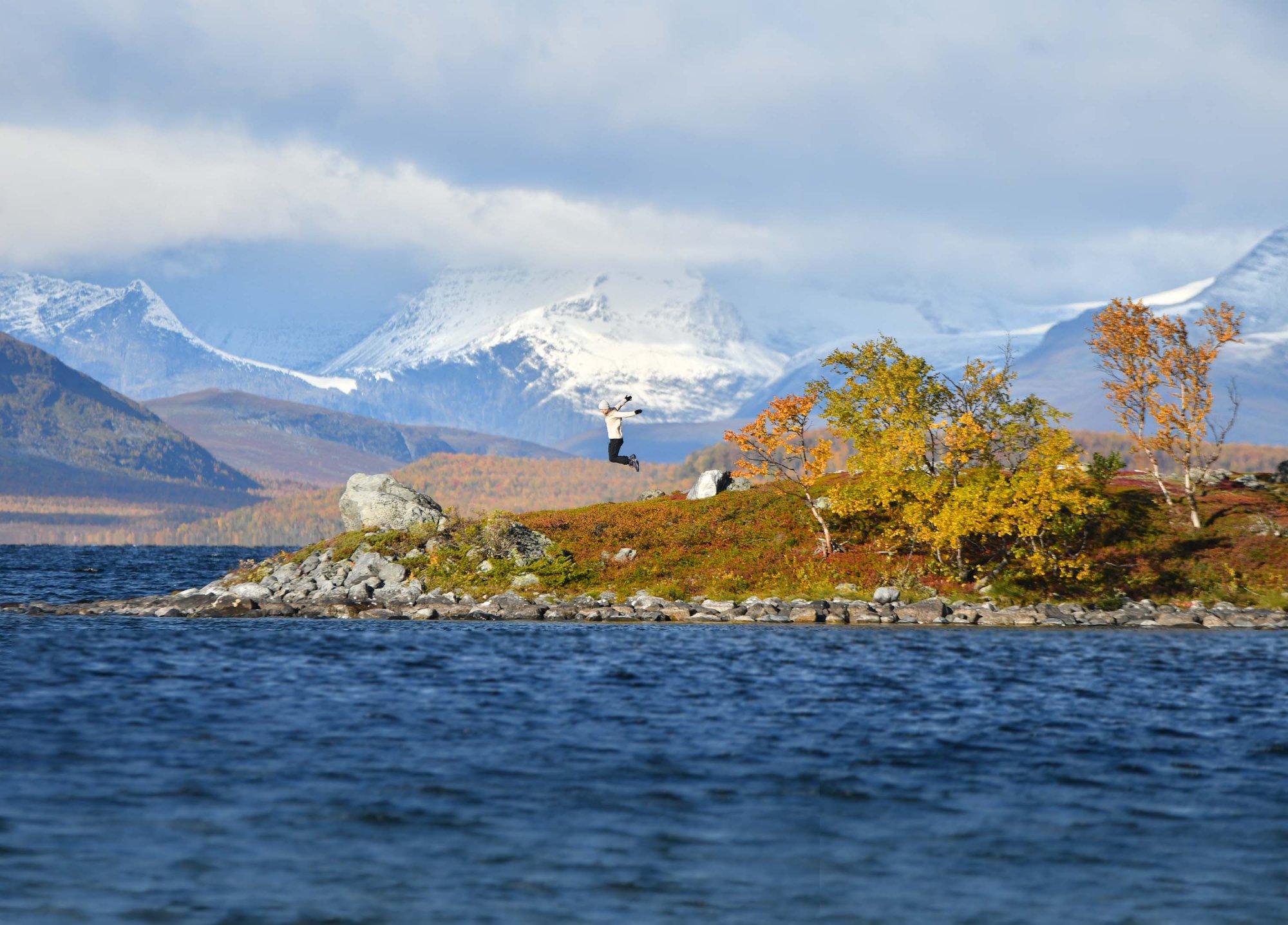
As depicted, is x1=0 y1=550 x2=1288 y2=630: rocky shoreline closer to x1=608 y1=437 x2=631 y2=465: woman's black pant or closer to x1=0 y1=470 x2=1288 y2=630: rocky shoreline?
x1=0 y1=470 x2=1288 y2=630: rocky shoreline

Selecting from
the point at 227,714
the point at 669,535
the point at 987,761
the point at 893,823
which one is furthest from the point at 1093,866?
the point at 669,535

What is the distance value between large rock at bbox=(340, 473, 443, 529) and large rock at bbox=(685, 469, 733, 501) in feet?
51.8

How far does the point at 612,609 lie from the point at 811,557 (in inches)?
482

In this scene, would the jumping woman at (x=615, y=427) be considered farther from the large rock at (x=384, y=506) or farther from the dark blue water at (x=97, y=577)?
the dark blue water at (x=97, y=577)

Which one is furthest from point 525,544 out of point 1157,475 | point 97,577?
point 97,577

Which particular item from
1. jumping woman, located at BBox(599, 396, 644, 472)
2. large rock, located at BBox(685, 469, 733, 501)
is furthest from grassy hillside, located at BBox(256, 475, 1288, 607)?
jumping woman, located at BBox(599, 396, 644, 472)

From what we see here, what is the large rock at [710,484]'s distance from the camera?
77.2 meters

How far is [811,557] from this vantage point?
210ft

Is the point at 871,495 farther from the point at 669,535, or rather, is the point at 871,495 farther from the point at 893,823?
the point at 893,823

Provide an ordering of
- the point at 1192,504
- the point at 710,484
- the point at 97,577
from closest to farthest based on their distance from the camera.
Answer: the point at 1192,504
the point at 710,484
the point at 97,577

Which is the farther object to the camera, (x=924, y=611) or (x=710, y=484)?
(x=710, y=484)

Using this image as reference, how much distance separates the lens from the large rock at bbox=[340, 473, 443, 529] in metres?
72.0

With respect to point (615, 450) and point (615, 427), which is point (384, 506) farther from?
point (615, 427)

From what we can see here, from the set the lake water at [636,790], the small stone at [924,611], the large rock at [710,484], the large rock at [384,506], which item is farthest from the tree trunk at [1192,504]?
the large rock at [384,506]
